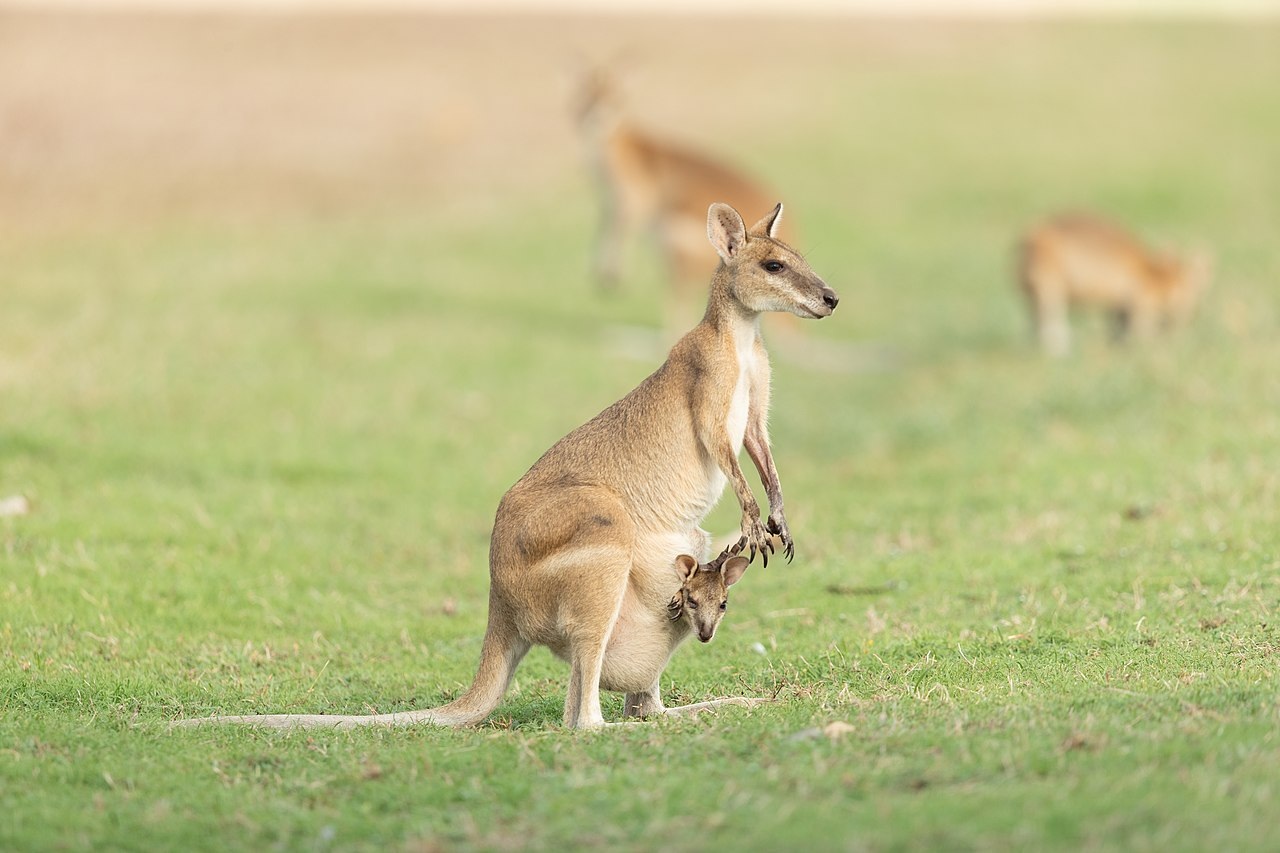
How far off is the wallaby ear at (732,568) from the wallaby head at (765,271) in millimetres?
868

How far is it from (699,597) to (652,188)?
32.9 feet

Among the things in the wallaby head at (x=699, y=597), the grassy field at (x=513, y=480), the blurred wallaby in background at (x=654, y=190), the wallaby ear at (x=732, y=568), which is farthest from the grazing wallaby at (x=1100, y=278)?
the wallaby head at (x=699, y=597)

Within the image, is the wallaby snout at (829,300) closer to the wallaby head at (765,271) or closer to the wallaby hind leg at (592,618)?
the wallaby head at (765,271)

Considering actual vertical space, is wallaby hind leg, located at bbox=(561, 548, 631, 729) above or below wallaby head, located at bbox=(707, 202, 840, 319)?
below

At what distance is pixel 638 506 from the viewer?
5355 millimetres

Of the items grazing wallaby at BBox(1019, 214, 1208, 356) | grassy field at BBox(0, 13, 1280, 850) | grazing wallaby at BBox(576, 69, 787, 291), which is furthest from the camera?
grazing wallaby at BBox(576, 69, 787, 291)

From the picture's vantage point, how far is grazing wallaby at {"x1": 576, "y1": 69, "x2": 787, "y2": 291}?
14391mm

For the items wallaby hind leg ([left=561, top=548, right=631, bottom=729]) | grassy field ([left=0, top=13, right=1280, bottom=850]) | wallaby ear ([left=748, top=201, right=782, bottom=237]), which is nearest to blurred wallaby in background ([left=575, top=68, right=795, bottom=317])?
grassy field ([left=0, top=13, right=1280, bottom=850])

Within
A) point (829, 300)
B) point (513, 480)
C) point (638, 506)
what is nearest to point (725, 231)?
point (829, 300)

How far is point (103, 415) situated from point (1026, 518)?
5.57 metres

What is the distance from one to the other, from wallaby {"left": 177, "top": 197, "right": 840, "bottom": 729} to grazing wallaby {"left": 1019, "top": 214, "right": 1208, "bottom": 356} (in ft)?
Result: 24.5

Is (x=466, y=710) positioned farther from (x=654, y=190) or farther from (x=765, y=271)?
(x=654, y=190)

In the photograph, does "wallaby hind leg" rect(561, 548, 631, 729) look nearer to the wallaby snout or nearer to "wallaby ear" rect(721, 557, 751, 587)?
"wallaby ear" rect(721, 557, 751, 587)

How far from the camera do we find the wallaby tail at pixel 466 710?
5.04 meters
